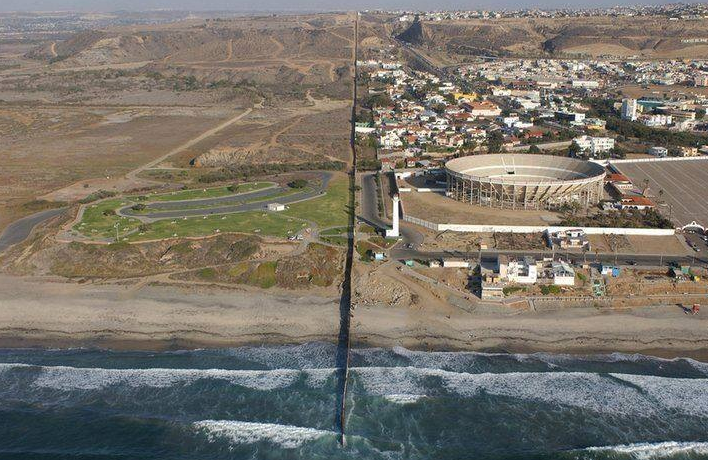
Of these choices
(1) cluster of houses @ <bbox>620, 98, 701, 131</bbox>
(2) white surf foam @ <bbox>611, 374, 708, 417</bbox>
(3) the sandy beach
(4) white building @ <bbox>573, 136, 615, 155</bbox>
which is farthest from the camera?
(1) cluster of houses @ <bbox>620, 98, 701, 131</bbox>

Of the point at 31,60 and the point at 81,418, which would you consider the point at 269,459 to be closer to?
the point at 81,418

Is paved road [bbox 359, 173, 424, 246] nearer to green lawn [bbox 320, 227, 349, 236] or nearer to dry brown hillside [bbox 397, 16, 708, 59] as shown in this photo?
green lawn [bbox 320, 227, 349, 236]

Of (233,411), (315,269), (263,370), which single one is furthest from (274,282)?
(233,411)

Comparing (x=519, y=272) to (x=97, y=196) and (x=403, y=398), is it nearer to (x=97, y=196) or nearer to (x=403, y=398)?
(x=403, y=398)

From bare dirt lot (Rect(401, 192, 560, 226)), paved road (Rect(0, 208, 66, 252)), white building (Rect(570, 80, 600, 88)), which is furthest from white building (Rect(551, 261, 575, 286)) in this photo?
white building (Rect(570, 80, 600, 88))

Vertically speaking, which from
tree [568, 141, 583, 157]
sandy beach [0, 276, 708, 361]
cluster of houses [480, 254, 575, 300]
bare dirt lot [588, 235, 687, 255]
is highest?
tree [568, 141, 583, 157]

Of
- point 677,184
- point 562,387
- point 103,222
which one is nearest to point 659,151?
point 677,184
